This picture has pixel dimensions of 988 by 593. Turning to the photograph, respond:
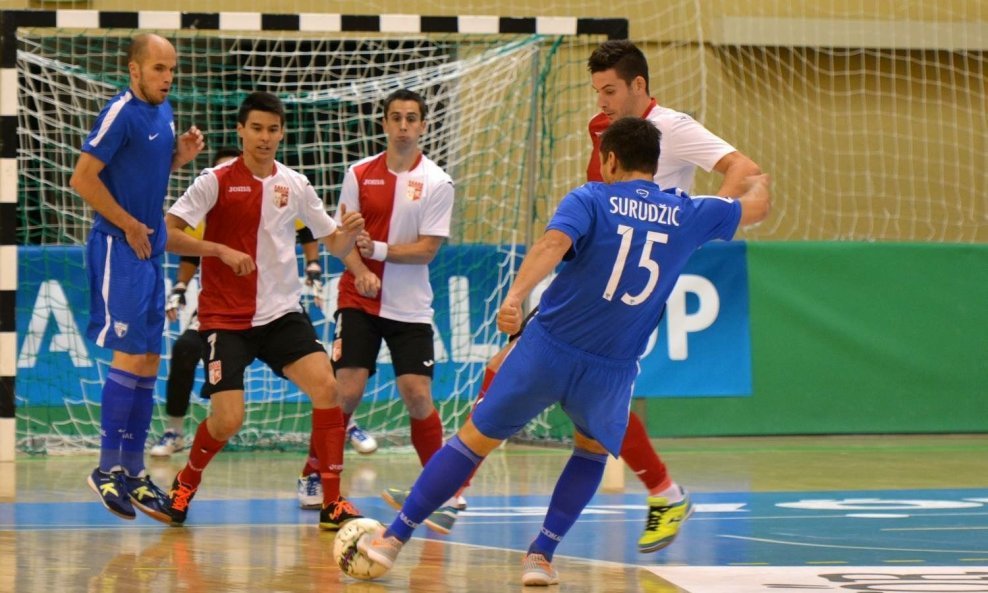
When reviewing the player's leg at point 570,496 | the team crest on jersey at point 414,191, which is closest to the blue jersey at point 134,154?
the team crest on jersey at point 414,191

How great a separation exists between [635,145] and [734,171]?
86cm

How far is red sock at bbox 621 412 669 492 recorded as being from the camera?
242 inches

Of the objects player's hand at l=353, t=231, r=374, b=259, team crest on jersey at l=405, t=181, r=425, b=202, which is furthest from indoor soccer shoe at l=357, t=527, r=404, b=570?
team crest on jersey at l=405, t=181, r=425, b=202

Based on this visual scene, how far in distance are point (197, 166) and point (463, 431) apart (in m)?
7.51

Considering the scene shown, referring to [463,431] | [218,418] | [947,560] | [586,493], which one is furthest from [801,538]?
[218,418]

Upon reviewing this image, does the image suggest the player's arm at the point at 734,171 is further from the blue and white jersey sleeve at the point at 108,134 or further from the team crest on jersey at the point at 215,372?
the blue and white jersey sleeve at the point at 108,134

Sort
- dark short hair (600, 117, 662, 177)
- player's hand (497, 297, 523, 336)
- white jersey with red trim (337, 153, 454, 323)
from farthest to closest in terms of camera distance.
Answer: white jersey with red trim (337, 153, 454, 323), dark short hair (600, 117, 662, 177), player's hand (497, 297, 523, 336)

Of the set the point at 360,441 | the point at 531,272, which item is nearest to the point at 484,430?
the point at 531,272

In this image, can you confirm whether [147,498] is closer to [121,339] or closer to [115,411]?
[115,411]

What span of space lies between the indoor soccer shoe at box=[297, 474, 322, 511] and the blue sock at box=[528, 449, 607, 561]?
221cm

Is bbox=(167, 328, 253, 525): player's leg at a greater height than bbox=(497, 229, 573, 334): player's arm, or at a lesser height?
lesser

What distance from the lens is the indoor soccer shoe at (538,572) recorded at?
5.21m

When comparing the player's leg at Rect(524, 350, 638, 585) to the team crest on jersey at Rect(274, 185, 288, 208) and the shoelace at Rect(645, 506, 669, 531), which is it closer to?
the shoelace at Rect(645, 506, 669, 531)

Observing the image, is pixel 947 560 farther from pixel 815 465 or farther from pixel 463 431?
pixel 815 465
